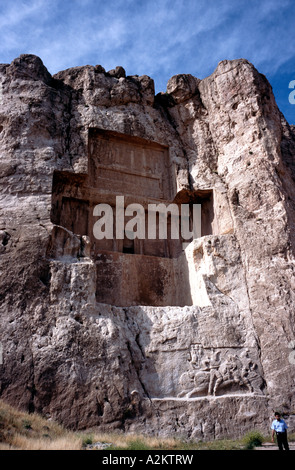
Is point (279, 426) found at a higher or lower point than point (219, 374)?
lower

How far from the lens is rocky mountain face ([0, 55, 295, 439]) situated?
922cm

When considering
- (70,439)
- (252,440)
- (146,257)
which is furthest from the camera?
(146,257)

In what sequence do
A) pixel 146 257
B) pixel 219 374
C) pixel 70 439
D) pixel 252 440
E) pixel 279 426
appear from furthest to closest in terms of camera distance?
pixel 146 257 < pixel 219 374 < pixel 252 440 < pixel 70 439 < pixel 279 426

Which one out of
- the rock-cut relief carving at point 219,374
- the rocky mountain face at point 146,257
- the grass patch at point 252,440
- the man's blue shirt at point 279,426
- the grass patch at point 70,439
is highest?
the rocky mountain face at point 146,257

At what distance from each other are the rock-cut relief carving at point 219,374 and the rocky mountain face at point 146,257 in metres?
0.04

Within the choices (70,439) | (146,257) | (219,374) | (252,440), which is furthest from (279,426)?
(146,257)

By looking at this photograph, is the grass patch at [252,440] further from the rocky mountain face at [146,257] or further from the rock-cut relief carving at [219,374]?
the rock-cut relief carving at [219,374]

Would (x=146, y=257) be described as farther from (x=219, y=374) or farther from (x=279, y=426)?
(x=279, y=426)

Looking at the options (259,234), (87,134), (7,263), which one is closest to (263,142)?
(259,234)

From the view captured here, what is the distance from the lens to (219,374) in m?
10.0

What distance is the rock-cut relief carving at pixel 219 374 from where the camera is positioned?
980 cm

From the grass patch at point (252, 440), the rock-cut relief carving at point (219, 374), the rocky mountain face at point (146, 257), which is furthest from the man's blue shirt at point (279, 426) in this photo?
the rock-cut relief carving at point (219, 374)

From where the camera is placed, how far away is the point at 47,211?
11.7 meters

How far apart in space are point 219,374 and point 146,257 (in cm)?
503
